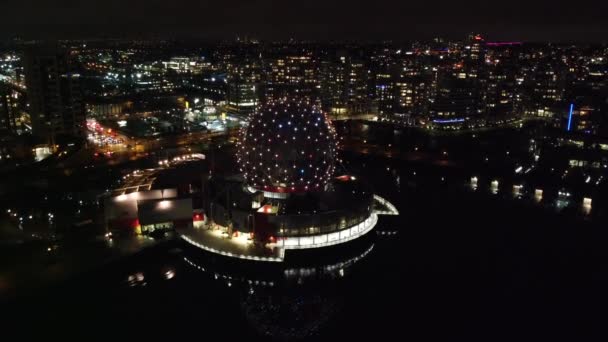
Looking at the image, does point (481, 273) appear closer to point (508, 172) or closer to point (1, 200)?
point (508, 172)

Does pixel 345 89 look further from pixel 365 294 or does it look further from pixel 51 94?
pixel 365 294

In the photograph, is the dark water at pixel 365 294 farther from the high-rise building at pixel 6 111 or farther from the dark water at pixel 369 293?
Result: the high-rise building at pixel 6 111

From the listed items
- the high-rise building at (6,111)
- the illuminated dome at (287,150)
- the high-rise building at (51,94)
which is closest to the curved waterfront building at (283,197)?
the illuminated dome at (287,150)

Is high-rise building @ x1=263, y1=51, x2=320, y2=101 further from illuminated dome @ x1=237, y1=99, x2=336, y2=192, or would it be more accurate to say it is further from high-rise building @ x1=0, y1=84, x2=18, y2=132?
illuminated dome @ x1=237, y1=99, x2=336, y2=192

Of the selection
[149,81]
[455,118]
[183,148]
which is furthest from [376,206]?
[149,81]

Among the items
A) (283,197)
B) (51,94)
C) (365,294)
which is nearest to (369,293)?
(365,294)

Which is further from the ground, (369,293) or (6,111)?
(6,111)
